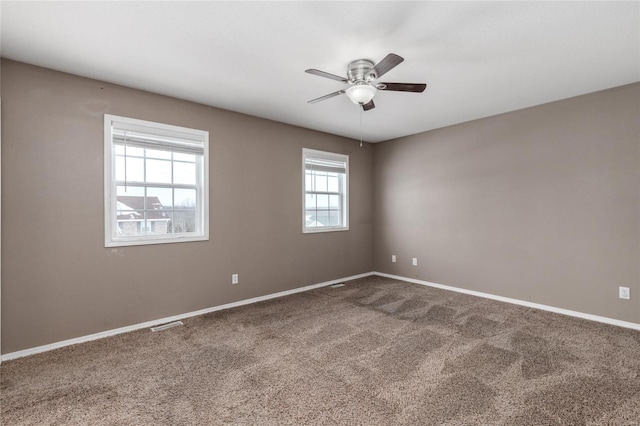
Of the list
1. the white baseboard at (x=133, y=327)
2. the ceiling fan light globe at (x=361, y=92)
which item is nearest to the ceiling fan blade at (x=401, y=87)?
the ceiling fan light globe at (x=361, y=92)

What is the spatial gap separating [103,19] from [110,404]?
258cm

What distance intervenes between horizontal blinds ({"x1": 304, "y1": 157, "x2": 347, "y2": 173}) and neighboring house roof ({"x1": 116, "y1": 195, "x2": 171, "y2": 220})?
7.28 ft

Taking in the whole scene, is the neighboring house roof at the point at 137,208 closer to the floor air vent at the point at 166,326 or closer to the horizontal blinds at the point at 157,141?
the horizontal blinds at the point at 157,141

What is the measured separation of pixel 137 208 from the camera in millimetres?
3328

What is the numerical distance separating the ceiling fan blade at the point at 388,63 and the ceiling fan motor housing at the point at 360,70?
219mm

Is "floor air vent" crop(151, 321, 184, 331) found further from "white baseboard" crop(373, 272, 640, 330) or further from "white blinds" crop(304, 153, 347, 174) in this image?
"white baseboard" crop(373, 272, 640, 330)

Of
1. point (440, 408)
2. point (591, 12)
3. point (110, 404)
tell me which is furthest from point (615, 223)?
point (110, 404)

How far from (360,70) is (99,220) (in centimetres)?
287

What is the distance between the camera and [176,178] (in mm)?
3602

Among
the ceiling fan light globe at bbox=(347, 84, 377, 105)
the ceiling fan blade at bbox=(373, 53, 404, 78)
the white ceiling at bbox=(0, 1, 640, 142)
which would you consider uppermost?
the white ceiling at bbox=(0, 1, 640, 142)

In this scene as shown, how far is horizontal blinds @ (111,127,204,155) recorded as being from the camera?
3.20m

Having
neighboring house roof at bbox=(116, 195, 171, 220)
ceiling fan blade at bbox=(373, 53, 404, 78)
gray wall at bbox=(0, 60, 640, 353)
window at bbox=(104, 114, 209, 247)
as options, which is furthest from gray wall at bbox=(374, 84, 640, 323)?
neighboring house roof at bbox=(116, 195, 171, 220)

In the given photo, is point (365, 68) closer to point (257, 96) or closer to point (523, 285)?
point (257, 96)

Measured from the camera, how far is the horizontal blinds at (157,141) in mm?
3195
